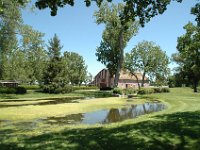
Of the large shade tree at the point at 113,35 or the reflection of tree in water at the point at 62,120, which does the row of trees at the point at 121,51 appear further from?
the reflection of tree in water at the point at 62,120

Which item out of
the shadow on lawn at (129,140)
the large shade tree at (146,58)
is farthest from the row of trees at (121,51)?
the shadow on lawn at (129,140)

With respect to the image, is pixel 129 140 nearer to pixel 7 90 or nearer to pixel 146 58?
pixel 7 90

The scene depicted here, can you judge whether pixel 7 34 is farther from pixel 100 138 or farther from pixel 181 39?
pixel 100 138

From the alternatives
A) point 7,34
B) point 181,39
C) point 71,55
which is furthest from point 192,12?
point 71,55

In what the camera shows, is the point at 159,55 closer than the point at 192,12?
No

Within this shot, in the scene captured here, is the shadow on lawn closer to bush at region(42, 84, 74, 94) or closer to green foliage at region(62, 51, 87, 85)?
bush at region(42, 84, 74, 94)

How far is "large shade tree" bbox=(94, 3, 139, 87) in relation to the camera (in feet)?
203

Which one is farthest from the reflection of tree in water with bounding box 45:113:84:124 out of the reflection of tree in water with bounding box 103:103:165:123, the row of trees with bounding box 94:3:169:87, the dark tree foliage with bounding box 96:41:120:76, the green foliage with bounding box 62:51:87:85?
the green foliage with bounding box 62:51:87:85

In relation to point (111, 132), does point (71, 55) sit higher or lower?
higher

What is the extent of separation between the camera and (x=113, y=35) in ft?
214

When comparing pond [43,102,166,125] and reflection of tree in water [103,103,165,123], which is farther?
reflection of tree in water [103,103,165,123]

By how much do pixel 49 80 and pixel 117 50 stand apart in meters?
18.9

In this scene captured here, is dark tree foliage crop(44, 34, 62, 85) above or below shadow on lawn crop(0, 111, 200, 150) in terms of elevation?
above

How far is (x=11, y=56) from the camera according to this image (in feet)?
150
